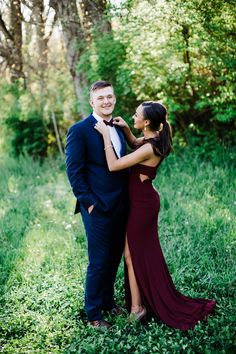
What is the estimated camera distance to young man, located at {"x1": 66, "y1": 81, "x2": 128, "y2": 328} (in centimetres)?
392

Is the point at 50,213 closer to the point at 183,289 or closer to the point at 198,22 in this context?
the point at 183,289

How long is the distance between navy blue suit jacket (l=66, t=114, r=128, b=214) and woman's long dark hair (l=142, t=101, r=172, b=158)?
1.47 feet

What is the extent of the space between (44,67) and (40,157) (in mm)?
2553

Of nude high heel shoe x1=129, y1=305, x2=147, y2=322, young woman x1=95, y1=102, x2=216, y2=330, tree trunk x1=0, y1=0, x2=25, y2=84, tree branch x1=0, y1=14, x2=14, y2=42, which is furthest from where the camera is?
tree trunk x1=0, y1=0, x2=25, y2=84

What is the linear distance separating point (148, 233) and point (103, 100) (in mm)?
1313

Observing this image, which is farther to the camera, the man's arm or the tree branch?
the tree branch

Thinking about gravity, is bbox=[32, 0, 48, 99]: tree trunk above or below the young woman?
above

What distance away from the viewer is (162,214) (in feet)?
21.7

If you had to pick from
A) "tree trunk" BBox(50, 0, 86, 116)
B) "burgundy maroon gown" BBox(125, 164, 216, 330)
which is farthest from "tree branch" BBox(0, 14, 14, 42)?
"burgundy maroon gown" BBox(125, 164, 216, 330)

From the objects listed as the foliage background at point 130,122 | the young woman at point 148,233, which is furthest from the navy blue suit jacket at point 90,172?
the foliage background at point 130,122


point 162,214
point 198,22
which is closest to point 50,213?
point 162,214

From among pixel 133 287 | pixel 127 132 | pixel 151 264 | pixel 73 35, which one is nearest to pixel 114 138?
pixel 127 132

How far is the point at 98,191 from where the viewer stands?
399 centimetres

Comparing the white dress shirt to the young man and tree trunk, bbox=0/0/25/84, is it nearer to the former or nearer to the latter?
the young man
